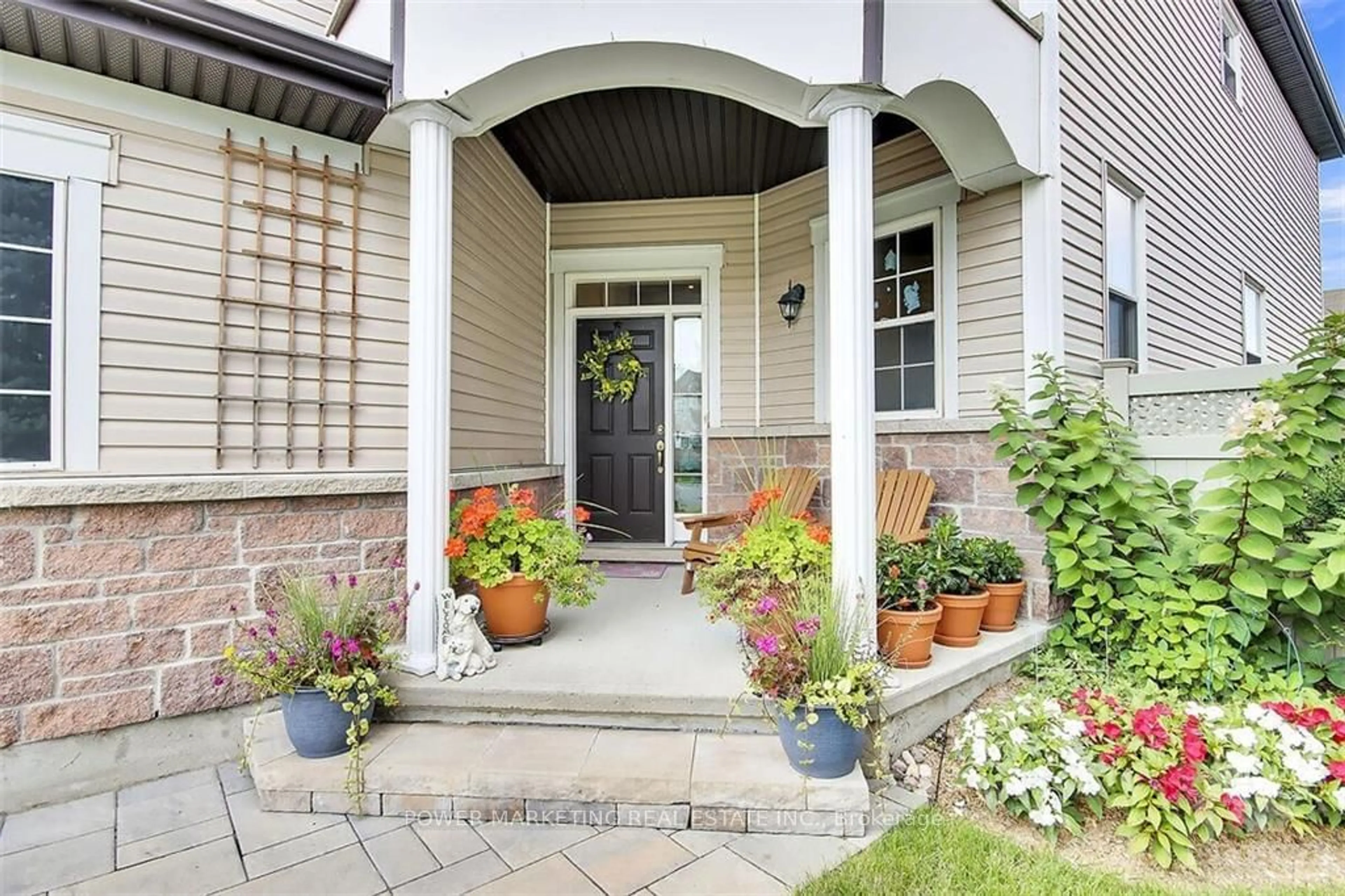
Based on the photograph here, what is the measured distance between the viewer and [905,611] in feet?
9.17

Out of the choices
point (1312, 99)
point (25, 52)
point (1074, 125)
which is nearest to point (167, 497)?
point (25, 52)

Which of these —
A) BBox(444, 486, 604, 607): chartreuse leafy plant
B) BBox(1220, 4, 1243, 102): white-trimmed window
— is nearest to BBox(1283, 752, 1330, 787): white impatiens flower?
BBox(444, 486, 604, 607): chartreuse leafy plant

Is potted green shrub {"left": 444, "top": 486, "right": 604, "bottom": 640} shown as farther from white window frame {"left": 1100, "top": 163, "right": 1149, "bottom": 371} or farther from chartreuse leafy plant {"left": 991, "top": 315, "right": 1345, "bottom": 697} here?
white window frame {"left": 1100, "top": 163, "right": 1149, "bottom": 371}

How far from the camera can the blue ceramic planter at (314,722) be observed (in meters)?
2.25

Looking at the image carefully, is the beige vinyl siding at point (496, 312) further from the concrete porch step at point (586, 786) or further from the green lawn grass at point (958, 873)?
the green lawn grass at point (958, 873)

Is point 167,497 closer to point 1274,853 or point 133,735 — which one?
point 133,735

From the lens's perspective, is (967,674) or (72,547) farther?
(967,674)

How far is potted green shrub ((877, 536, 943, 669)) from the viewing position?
8.82 feet

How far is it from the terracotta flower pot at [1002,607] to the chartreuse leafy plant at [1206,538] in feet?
0.68

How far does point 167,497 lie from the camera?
8.12 feet

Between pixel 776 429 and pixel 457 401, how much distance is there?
7.57ft

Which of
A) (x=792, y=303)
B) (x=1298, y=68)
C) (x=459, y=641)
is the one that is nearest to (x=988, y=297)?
(x=792, y=303)

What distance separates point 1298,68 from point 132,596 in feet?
38.4

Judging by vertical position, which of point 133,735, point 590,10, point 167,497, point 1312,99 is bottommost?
point 133,735
